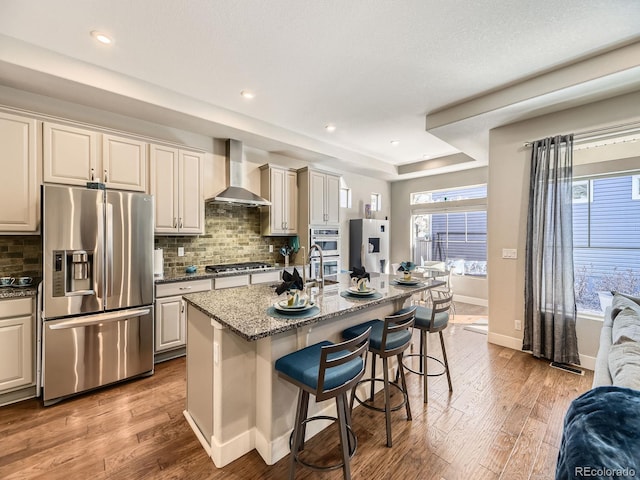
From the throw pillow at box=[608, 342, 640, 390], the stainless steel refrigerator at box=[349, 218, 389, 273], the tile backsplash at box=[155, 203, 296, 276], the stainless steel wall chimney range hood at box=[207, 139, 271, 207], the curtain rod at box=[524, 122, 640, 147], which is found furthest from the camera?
the stainless steel refrigerator at box=[349, 218, 389, 273]

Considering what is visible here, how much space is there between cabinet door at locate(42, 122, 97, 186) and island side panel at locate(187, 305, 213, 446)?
1.91m

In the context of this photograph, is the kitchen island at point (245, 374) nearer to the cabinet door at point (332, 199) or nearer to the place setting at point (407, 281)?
the place setting at point (407, 281)

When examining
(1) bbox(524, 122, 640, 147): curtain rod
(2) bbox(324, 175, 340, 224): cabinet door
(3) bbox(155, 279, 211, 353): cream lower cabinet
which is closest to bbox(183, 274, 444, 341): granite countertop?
(3) bbox(155, 279, 211, 353): cream lower cabinet

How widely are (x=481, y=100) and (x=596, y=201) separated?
67.6 inches

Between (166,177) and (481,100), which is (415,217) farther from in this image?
(166,177)

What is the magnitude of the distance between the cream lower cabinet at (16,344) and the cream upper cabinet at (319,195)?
335cm

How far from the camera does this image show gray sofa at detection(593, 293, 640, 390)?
111 centimetres

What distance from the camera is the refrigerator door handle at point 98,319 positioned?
241 cm

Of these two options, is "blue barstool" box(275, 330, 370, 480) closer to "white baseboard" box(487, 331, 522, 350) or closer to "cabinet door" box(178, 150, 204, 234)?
"cabinet door" box(178, 150, 204, 234)

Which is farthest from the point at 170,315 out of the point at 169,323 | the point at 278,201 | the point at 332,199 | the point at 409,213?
the point at 409,213

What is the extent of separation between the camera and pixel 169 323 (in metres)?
3.17

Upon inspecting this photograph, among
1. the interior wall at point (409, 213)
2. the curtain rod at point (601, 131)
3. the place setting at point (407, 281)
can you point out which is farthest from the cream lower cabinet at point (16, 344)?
the interior wall at point (409, 213)

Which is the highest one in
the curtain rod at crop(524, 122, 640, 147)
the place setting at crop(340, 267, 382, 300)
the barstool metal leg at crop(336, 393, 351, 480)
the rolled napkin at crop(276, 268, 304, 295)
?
the curtain rod at crop(524, 122, 640, 147)

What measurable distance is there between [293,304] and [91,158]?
2688 mm
